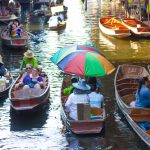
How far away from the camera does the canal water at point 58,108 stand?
12570 millimetres

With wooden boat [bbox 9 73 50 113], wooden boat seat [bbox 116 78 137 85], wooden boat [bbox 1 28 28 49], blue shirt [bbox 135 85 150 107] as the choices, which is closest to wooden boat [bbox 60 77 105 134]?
blue shirt [bbox 135 85 150 107]

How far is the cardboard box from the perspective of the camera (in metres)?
12.2

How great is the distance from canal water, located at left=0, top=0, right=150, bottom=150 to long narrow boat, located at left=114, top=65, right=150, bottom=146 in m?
0.41

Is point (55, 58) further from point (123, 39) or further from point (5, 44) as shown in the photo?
point (123, 39)

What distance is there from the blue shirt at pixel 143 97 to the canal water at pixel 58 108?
0.90 meters

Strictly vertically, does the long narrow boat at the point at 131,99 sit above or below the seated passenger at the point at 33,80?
below

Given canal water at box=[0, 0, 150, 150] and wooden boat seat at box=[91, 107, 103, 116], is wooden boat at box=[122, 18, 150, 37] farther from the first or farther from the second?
wooden boat seat at box=[91, 107, 103, 116]

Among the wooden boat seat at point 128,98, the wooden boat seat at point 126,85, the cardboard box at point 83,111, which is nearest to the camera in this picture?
the cardboard box at point 83,111

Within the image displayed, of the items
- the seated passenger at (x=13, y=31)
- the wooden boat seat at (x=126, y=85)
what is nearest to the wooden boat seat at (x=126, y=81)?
the wooden boat seat at (x=126, y=85)

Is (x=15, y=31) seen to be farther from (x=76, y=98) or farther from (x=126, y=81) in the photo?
(x=76, y=98)

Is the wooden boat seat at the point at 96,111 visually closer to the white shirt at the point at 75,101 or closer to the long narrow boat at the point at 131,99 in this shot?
the white shirt at the point at 75,101

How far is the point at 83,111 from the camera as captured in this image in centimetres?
1227

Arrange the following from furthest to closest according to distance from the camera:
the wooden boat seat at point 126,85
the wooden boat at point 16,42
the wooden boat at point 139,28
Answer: the wooden boat at point 139,28, the wooden boat at point 16,42, the wooden boat seat at point 126,85

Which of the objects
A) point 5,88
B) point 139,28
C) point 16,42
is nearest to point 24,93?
point 5,88
